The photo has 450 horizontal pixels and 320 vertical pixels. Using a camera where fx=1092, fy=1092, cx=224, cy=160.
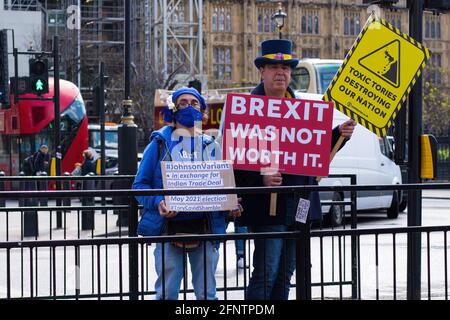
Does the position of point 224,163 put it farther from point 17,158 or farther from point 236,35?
point 236,35

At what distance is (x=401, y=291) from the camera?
8.02 meters

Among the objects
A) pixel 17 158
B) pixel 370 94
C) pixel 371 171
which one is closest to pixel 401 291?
pixel 370 94

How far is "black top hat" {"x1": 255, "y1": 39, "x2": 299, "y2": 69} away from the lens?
277 inches

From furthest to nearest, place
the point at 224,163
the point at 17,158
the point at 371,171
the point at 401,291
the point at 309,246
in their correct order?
the point at 17,158 → the point at 371,171 → the point at 401,291 → the point at 224,163 → the point at 309,246

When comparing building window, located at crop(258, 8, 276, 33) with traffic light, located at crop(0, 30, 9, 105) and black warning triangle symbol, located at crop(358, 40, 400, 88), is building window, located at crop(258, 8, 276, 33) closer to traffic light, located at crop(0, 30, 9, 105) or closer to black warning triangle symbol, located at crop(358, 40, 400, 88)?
traffic light, located at crop(0, 30, 9, 105)

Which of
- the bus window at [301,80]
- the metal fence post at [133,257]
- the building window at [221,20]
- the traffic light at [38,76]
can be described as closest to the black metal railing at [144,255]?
the metal fence post at [133,257]

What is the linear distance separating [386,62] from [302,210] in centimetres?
187

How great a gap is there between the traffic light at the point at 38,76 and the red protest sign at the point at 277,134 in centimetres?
1484

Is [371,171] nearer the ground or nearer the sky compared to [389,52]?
nearer the ground

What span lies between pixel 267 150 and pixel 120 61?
54.2 m

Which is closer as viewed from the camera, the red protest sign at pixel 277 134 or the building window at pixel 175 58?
Result: the red protest sign at pixel 277 134

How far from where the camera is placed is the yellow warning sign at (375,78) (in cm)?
729

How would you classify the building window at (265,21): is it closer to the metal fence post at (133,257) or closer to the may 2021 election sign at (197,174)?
the metal fence post at (133,257)

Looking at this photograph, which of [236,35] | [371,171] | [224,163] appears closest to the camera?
[224,163]
